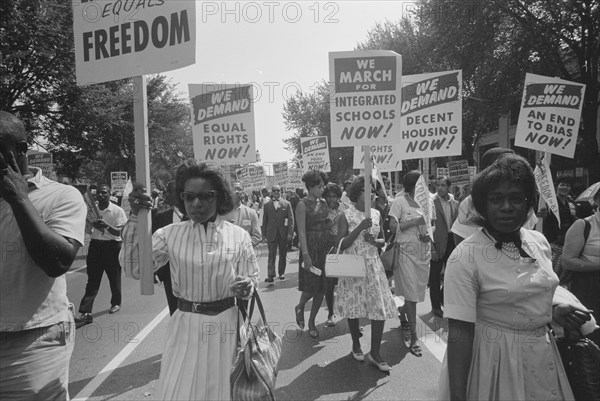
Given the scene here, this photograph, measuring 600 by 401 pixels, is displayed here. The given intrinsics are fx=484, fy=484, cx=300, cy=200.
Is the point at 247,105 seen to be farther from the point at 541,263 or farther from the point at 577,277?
the point at 541,263

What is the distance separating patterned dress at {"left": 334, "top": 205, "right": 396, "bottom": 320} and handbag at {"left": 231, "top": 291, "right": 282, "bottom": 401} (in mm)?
2212

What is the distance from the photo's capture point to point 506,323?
2.12 metres

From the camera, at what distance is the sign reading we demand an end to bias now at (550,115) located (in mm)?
6875

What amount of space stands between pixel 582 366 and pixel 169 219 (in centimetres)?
494

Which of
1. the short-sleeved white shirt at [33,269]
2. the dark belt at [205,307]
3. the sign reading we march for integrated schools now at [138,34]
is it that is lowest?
the dark belt at [205,307]

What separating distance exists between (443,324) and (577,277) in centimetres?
280

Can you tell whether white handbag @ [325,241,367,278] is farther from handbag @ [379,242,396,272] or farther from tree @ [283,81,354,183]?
tree @ [283,81,354,183]

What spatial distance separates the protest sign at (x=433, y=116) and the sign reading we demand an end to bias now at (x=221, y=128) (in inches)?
91.1

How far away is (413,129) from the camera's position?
7309 mm

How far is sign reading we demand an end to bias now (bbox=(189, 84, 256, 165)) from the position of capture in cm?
712

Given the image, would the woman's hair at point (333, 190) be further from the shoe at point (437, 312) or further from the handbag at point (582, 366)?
the handbag at point (582, 366)

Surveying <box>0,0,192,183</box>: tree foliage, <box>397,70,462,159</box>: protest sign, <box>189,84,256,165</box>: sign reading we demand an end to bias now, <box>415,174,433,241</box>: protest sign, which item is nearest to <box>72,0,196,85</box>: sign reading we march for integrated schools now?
<box>415,174,433,241</box>: protest sign

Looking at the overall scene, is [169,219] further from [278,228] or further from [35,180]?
[278,228]

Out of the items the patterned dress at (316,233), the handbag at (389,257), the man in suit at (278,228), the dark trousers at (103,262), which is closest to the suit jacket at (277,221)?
the man in suit at (278,228)
